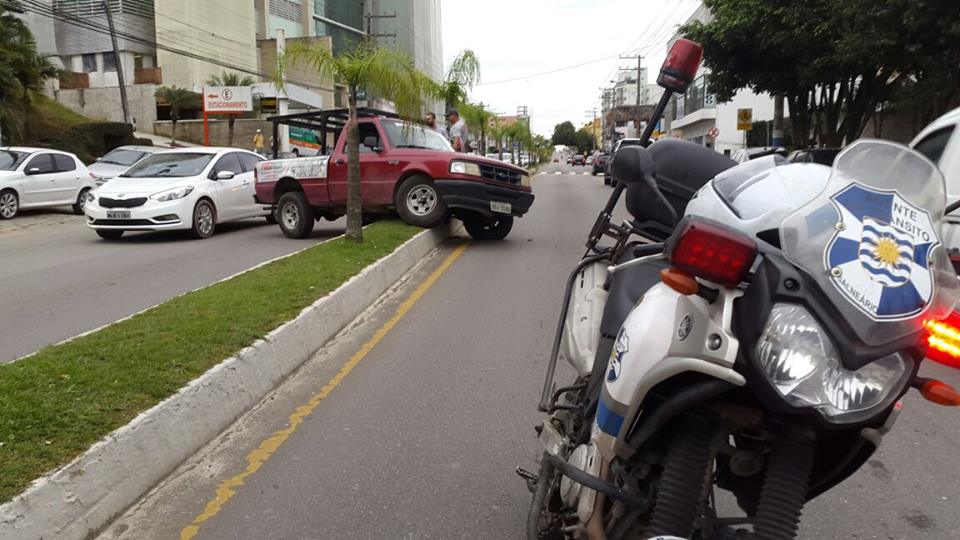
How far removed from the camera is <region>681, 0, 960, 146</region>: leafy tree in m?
15.1

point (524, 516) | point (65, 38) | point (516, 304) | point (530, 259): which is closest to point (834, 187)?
point (524, 516)

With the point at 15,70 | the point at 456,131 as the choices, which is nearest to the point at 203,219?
the point at 456,131

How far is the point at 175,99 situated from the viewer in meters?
46.5

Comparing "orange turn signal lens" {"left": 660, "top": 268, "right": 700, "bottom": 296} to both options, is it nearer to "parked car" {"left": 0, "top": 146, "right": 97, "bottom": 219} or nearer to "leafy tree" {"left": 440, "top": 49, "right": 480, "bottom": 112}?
"leafy tree" {"left": 440, "top": 49, "right": 480, "bottom": 112}

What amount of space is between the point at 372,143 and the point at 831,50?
1390 cm

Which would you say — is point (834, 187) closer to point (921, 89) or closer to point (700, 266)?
point (700, 266)

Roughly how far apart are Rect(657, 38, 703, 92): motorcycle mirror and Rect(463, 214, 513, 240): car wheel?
1024 cm

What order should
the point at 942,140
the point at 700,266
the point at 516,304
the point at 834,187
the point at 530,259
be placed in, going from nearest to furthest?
the point at 700,266 → the point at 834,187 → the point at 942,140 → the point at 516,304 → the point at 530,259

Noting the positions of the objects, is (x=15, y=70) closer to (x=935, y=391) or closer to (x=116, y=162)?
(x=116, y=162)

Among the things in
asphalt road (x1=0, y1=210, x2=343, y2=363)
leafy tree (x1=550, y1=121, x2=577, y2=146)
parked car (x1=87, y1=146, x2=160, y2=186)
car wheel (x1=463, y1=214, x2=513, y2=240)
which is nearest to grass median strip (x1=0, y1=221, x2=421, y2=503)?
asphalt road (x1=0, y1=210, x2=343, y2=363)

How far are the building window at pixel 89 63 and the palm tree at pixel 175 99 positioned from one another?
6.22m

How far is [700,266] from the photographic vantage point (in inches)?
79.2

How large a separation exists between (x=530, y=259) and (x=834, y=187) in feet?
30.6

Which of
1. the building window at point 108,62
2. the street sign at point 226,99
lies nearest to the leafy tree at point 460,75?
the street sign at point 226,99
